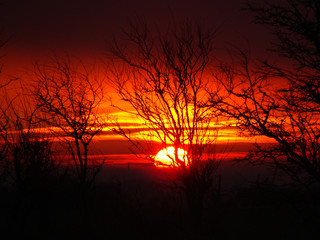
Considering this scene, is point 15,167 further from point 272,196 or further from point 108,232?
point 272,196

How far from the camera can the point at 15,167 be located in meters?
13.0

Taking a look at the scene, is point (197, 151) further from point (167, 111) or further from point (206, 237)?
point (206, 237)

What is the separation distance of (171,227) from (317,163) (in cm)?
733

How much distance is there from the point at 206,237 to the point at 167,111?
5.17 metres

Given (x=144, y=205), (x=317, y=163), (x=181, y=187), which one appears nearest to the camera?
(x=317, y=163)

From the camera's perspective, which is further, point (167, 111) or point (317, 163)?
point (167, 111)

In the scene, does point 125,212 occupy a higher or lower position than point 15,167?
lower

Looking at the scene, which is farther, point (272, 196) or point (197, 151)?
point (197, 151)

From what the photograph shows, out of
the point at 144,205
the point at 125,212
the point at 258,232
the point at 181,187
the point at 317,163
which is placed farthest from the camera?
the point at 258,232

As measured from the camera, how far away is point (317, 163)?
10.0 metres

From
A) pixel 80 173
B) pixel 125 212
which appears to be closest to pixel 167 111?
pixel 80 173

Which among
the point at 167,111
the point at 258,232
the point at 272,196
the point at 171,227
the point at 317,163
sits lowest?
the point at 258,232

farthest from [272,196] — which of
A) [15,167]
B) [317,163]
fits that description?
[15,167]

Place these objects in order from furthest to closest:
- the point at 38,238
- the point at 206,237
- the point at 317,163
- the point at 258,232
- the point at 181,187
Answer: the point at 258,232, the point at 206,237, the point at 181,187, the point at 38,238, the point at 317,163
